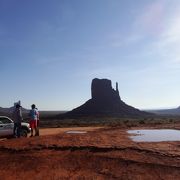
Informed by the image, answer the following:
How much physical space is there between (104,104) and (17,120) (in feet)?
332

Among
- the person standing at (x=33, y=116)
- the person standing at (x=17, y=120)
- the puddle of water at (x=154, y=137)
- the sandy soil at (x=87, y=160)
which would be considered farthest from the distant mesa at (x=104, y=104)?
the sandy soil at (x=87, y=160)

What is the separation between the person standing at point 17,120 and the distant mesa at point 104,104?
8844 cm

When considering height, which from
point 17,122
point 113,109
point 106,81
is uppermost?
point 106,81

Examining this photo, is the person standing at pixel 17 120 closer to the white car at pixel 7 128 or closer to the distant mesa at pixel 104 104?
the white car at pixel 7 128

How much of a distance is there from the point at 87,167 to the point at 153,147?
3928 millimetres

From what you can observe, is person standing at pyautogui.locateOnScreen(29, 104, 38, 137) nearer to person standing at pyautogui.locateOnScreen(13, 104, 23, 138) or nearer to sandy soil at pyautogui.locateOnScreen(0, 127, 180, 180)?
person standing at pyautogui.locateOnScreen(13, 104, 23, 138)

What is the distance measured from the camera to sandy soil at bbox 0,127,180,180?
36.6 ft

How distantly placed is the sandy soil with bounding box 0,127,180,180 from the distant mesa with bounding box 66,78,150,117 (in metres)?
91.7

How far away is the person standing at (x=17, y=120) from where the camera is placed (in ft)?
61.0

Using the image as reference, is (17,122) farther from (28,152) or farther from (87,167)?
(87,167)

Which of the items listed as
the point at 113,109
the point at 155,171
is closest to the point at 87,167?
the point at 155,171

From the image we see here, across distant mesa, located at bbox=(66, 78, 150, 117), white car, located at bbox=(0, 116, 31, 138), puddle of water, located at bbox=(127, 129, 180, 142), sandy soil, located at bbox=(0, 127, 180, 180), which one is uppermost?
distant mesa, located at bbox=(66, 78, 150, 117)

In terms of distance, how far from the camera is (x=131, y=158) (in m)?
12.9

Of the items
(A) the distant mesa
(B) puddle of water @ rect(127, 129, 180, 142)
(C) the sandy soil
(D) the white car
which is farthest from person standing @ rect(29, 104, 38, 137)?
(A) the distant mesa
